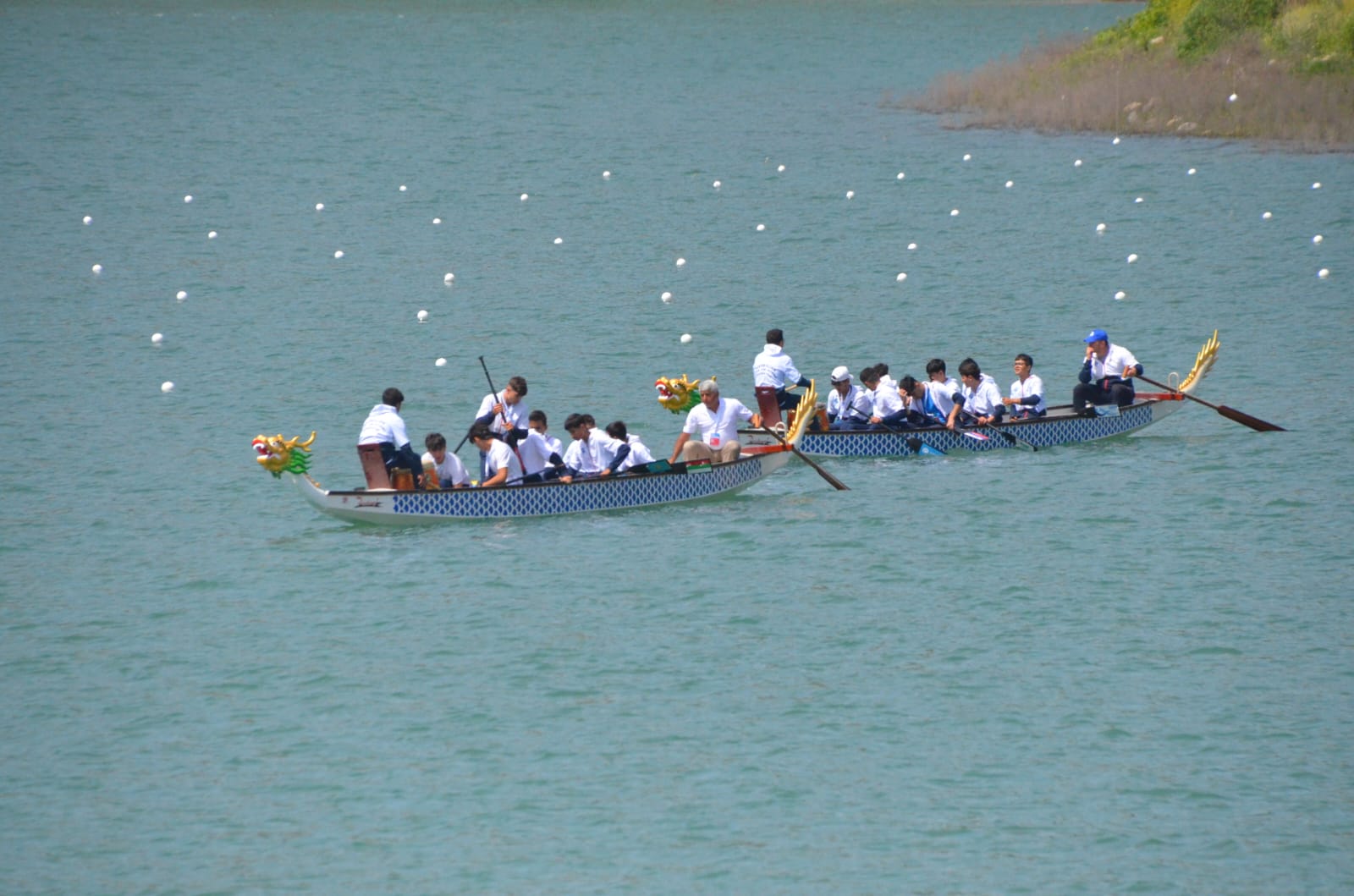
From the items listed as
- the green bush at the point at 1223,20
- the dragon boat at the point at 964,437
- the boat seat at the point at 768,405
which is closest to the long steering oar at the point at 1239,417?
the dragon boat at the point at 964,437

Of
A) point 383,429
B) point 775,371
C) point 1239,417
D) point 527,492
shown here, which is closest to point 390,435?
point 383,429

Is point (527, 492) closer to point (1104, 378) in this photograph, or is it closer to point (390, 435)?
point (390, 435)

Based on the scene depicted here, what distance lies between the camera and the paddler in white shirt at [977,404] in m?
24.7

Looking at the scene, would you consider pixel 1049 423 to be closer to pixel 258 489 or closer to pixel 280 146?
pixel 258 489

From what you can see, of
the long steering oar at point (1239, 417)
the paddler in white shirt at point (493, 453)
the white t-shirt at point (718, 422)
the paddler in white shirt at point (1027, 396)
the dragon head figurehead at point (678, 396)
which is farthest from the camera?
the long steering oar at point (1239, 417)

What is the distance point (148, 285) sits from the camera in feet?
123

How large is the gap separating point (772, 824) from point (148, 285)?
26445 millimetres

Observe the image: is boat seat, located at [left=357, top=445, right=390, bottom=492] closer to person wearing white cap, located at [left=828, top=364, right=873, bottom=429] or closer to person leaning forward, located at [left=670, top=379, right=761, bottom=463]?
person leaning forward, located at [left=670, top=379, right=761, bottom=463]

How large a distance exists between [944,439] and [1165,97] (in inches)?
1154

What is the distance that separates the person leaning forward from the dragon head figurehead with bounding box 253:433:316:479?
4540 mm

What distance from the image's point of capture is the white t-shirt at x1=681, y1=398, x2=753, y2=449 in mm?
22938

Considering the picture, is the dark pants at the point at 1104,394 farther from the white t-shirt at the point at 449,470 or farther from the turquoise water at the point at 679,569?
the white t-shirt at the point at 449,470

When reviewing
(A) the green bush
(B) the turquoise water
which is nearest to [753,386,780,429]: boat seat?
(B) the turquoise water

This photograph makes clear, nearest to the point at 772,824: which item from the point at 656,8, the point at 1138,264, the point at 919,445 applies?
the point at 919,445
